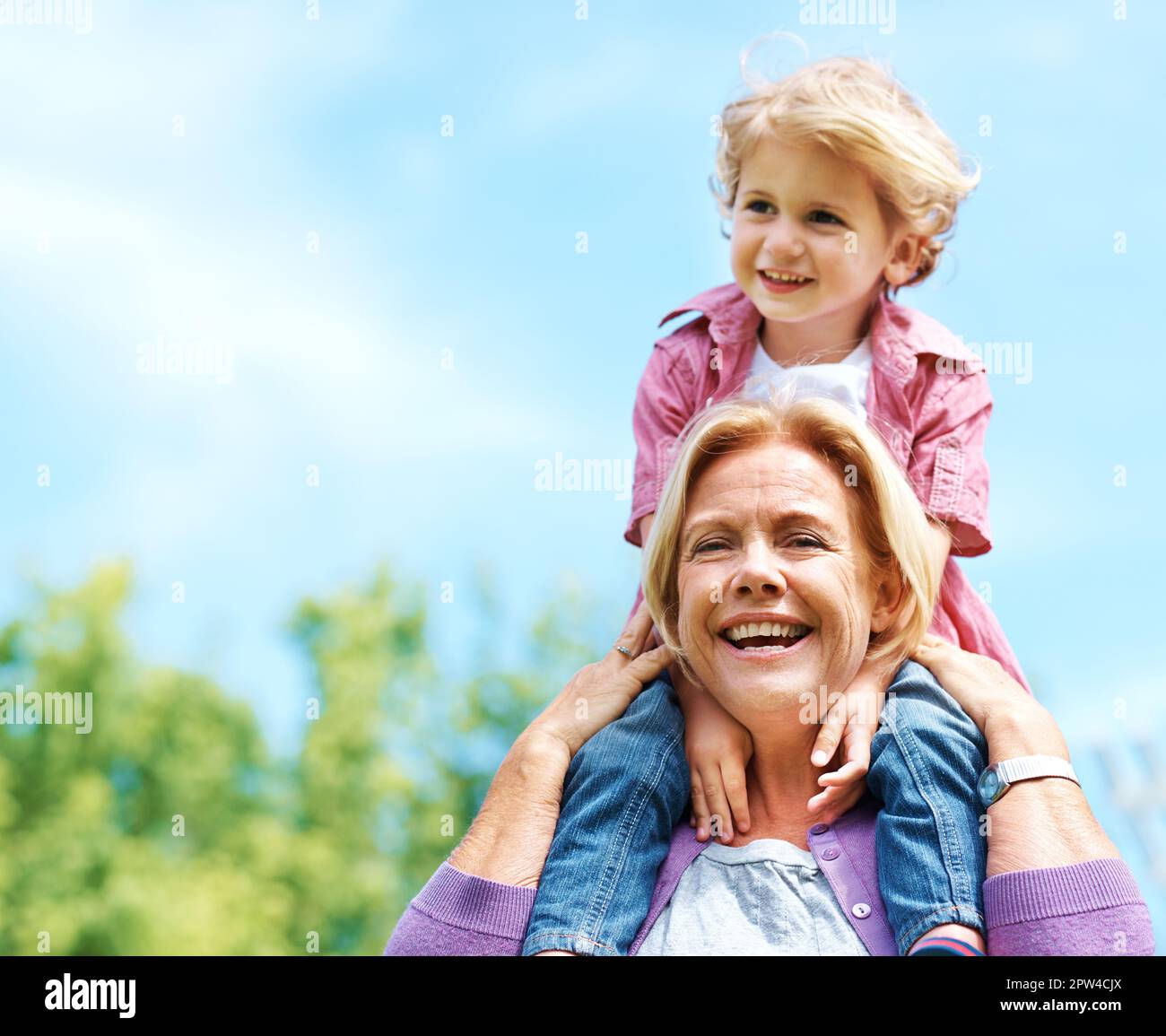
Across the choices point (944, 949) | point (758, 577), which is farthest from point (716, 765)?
point (944, 949)

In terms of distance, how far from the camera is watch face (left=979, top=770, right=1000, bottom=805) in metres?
2.58

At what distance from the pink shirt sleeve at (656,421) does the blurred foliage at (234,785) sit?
1054cm

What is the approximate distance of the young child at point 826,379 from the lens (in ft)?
8.85

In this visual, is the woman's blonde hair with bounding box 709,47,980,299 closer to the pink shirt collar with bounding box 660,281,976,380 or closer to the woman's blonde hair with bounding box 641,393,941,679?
the pink shirt collar with bounding box 660,281,976,380

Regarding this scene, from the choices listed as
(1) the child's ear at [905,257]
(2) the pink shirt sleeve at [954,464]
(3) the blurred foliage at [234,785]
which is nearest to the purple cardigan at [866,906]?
(2) the pink shirt sleeve at [954,464]

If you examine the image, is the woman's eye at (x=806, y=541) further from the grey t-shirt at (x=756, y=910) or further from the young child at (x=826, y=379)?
the grey t-shirt at (x=756, y=910)

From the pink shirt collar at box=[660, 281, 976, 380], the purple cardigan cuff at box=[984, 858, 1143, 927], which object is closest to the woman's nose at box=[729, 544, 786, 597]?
the purple cardigan cuff at box=[984, 858, 1143, 927]

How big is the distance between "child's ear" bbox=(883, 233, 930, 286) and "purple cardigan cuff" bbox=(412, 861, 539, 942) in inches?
76.7

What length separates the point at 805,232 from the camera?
3.46m

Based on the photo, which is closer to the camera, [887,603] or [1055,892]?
[1055,892]

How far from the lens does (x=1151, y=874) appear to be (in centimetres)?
1298

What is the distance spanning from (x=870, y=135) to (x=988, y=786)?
1.66 metres

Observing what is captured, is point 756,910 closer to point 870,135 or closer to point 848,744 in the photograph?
point 848,744
